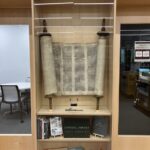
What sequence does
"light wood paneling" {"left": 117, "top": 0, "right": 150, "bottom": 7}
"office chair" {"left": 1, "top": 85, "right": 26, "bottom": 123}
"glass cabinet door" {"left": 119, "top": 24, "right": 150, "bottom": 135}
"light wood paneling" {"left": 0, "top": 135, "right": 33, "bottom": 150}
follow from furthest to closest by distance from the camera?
1. "office chair" {"left": 1, "top": 85, "right": 26, "bottom": 123}
2. "light wood paneling" {"left": 0, "top": 135, "right": 33, "bottom": 150}
3. "glass cabinet door" {"left": 119, "top": 24, "right": 150, "bottom": 135}
4. "light wood paneling" {"left": 117, "top": 0, "right": 150, "bottom": 7}

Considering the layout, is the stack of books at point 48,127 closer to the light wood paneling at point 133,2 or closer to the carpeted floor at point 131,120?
the carpeted floor at point 131,120

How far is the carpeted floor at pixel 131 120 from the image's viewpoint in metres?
2.90

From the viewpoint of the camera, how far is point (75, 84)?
8.89 feet

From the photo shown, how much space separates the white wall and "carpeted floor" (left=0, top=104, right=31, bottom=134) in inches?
18.0

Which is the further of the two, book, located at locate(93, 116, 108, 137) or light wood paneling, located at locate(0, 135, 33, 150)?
light wood paneling, located at locate(0, 135, 33, 150)

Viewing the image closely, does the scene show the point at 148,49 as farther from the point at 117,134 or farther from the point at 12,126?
the point at 12,126

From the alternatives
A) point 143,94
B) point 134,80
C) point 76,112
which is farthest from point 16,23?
point 143,94

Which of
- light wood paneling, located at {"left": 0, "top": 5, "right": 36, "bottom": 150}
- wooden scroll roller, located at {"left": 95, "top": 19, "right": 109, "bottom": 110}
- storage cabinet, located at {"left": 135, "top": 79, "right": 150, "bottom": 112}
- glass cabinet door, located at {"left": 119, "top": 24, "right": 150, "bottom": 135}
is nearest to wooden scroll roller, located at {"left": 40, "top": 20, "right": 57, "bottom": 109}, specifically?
light wood paneling, located at {"left": 0, "top": 5, "right": 36, "bottom": 150}

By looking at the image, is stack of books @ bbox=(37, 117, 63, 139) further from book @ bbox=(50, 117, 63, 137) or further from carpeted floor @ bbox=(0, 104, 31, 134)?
carpeted floor @ bbox=(0, 104, 31, 134)

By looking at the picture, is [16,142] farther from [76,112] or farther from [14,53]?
[14,53]

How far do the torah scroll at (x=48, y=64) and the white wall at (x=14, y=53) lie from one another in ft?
1.23

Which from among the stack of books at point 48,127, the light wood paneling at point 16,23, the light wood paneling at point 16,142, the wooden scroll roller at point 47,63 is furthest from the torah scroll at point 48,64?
the light wood paneling at point 16,142

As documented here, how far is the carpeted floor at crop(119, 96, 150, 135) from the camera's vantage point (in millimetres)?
2898

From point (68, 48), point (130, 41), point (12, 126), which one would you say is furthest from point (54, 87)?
point (130, 41)
